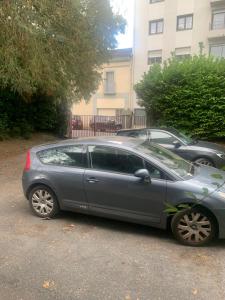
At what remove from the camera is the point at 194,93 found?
14.7 m

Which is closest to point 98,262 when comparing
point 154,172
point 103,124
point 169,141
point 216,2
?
point 154,172

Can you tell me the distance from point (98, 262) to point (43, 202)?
2056 millimetres

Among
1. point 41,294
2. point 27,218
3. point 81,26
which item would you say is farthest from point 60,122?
point 41,294

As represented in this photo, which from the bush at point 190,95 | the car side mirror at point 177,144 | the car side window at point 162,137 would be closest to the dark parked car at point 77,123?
the bush at point 190,95

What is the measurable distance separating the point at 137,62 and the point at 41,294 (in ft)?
101

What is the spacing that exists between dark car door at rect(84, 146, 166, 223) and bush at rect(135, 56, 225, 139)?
9881mm

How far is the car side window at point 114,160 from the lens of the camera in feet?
17.9

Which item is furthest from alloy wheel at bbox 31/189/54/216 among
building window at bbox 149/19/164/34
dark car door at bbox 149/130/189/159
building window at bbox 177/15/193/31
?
building window at bbox 149/19/164/34

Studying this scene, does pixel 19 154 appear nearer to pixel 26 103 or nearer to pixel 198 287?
pixel 26 103

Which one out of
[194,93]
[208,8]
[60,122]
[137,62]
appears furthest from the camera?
[137,62]

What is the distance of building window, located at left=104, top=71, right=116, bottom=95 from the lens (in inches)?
1345

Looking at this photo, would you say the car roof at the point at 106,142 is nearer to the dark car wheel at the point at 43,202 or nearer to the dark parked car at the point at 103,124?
the dark car wheel at the point at 43,202

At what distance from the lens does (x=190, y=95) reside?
14.8 metres

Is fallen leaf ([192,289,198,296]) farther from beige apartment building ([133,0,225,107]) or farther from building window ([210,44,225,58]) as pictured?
building window ([210,44,225,58])
